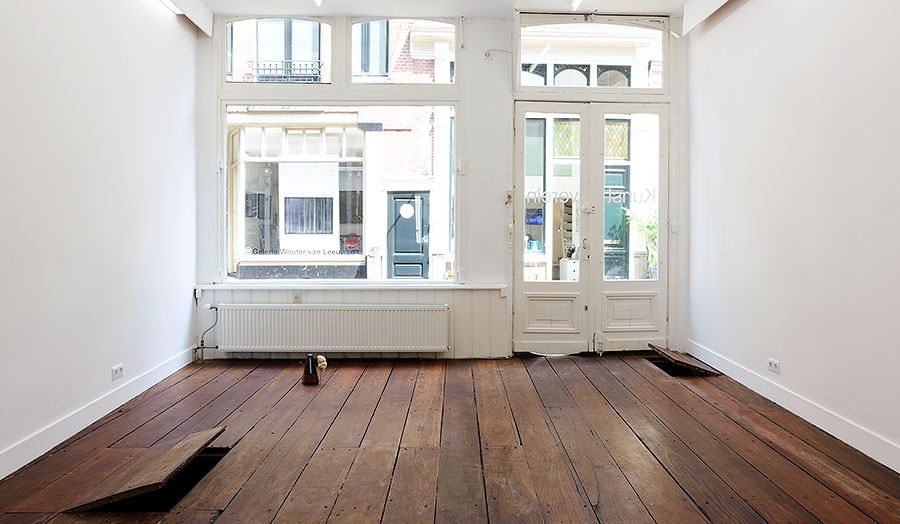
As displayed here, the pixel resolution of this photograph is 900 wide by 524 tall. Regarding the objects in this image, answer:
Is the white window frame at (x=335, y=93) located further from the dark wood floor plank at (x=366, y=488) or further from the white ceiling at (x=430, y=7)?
the dark wood floor plank at (x=366, y=488)

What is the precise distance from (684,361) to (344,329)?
10.1 ft

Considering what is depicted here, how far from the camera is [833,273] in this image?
322cm

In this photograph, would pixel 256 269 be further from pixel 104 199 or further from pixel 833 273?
pixel 833 273

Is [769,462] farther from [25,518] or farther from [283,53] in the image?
[283,53]

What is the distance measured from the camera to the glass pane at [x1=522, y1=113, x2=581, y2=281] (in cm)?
522

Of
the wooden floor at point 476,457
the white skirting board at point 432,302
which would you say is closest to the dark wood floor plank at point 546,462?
the wooden floor at point 476,457

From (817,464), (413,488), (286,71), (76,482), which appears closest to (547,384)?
(817,464)

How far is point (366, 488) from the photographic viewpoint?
2.49 metres

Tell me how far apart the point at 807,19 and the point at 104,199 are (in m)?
4.77

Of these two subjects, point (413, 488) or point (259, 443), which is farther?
point (259, 443)

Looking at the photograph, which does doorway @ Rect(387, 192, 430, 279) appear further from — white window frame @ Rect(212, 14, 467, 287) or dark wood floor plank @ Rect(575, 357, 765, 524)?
dark wood floor plank @ Rect(575, 357, 765, 524)

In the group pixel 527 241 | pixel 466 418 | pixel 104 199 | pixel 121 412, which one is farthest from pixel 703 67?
pixel 121 412

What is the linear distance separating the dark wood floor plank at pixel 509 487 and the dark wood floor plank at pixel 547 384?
916 mm

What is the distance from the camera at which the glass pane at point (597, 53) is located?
17.2 ft
